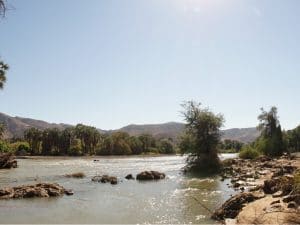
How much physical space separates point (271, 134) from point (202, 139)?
4075cm

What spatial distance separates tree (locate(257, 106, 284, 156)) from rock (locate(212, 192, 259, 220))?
70.6 metres

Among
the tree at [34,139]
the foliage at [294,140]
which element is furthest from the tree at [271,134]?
the tree at [34,139]

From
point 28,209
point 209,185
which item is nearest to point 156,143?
point 209,185

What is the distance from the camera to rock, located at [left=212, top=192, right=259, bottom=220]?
20266 mm

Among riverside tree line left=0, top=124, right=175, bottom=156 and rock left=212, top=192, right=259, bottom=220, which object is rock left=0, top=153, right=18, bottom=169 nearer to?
rock left=212, top=192, right=259, bottom=220

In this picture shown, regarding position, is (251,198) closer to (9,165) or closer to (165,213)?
(165,213)

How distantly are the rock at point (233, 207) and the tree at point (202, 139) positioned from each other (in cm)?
3546

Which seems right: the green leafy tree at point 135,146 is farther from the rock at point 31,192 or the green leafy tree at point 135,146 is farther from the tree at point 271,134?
the rock at point 31,192

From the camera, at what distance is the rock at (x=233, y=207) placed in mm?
20266

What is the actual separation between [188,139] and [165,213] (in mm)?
37568

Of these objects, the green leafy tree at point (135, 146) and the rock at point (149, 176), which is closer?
the rock at point (149, 176)

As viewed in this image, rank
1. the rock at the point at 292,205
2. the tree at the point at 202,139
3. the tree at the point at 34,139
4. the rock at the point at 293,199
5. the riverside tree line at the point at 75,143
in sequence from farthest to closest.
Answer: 1. the tree at the point at 34,139
2. the riverside tree line at the point at 75,143
3. the tree at the point at 202,139
4. the rock at the point at 293,199
5. the rock at the point at 292,205

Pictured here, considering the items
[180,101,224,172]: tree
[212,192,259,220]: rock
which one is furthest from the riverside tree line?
[212,192,259,220]: rock

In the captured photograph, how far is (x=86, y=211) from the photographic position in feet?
80.3
